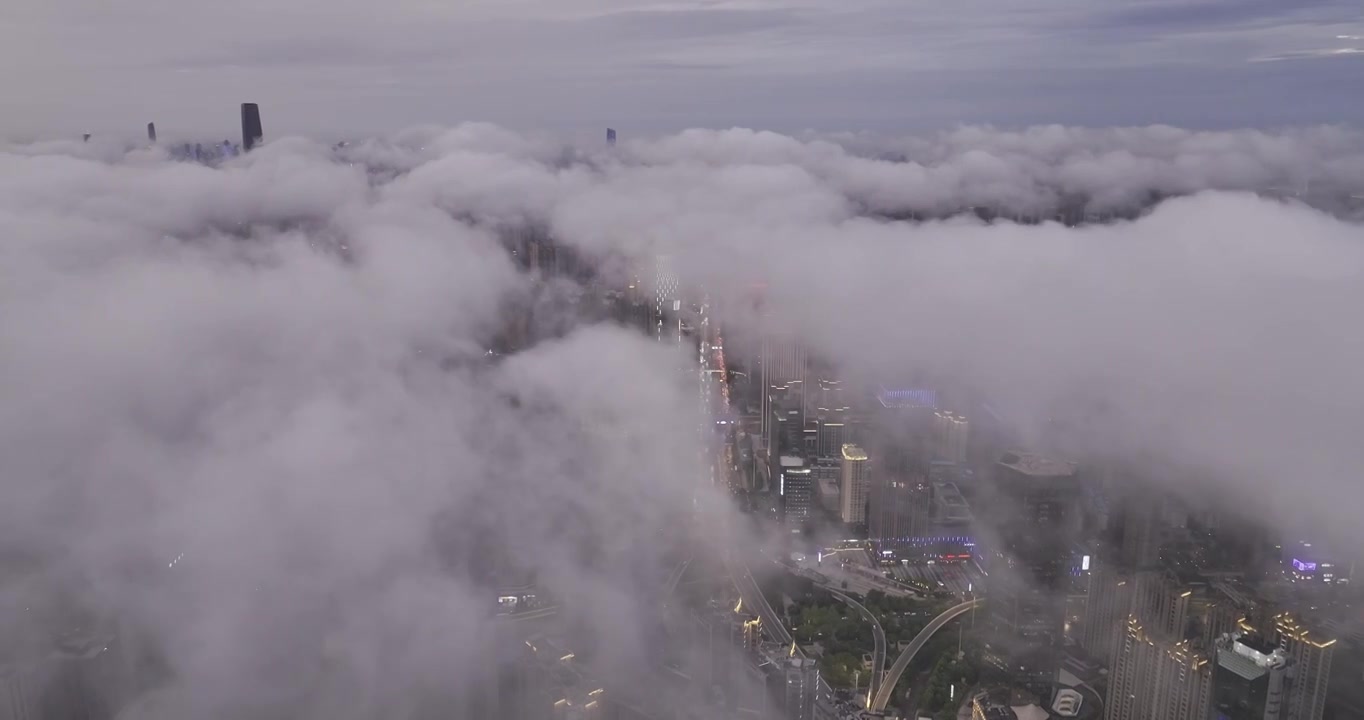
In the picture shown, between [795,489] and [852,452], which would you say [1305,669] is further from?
[795,489]

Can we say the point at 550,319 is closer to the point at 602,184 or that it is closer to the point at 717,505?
the point at 717,505

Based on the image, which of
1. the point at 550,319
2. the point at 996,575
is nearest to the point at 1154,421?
the point at 996,575

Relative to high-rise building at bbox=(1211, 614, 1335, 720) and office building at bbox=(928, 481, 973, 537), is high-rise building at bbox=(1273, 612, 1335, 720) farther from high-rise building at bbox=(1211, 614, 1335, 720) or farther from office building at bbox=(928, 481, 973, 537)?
office building at bbox=(928, 481, 973, 537)

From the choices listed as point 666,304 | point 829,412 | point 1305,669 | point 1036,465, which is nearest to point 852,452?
point 829,412

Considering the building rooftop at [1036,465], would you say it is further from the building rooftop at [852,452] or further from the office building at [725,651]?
the office building at [725,651]

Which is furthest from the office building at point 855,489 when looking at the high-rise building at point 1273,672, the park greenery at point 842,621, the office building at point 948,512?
the high-rise building at point 1273,672

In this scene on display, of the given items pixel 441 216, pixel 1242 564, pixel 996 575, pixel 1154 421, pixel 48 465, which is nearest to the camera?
pixel 48 465
